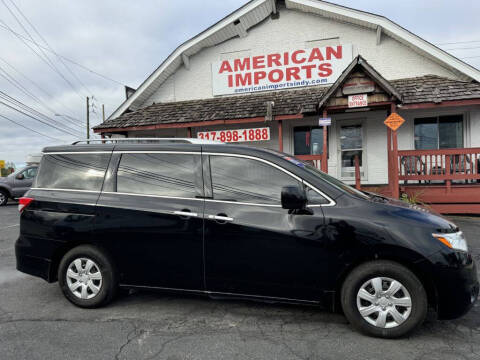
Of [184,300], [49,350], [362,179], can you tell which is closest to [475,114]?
[362,179]

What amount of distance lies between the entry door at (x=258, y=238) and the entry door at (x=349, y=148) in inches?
375

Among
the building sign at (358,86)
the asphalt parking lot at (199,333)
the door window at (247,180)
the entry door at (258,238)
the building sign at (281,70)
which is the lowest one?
the asphalt parking lot at (199,333)

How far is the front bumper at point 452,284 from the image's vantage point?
292 centimetres

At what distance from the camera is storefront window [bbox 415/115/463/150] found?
11391 mm

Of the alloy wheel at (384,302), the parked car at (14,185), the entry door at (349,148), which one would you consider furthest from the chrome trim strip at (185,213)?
the parked car at (14,185)

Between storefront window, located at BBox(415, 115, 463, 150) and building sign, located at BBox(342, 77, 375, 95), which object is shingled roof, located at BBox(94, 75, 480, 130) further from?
storefront window, located at BBox(415, 115, 463, 150)

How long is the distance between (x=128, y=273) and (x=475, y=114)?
461 inches

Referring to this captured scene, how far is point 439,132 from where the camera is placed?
37.9 ft

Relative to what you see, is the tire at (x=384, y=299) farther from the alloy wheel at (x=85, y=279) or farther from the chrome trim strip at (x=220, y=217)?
the alloy wheel at (x=85, y=279)

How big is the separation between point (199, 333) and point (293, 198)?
58.5 inches

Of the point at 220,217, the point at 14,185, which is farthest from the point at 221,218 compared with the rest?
the point at 14,185

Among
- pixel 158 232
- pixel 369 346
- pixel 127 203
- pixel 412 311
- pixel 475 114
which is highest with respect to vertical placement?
pixel 475 114

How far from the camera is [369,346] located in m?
2.90

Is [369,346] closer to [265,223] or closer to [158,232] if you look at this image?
[265,223]
